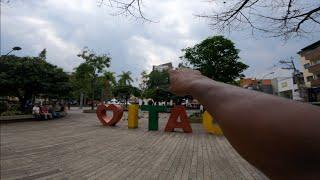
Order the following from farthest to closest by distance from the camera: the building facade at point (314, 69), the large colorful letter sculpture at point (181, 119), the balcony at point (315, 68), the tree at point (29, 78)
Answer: the balcony at point (315, 68) → the building facade at point (314, 69) → the tree at point (29, 78) → the large colorful letter sculpture at point (181, 119)

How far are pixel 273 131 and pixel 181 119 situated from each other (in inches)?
581

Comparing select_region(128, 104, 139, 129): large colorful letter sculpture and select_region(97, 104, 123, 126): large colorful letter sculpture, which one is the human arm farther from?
select_region(97, 104, 123, 126): large colorful letter sculpture

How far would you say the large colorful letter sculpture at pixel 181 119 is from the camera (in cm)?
1495

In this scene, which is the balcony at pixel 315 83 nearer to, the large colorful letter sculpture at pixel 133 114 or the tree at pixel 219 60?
the tree at pixel 219 60

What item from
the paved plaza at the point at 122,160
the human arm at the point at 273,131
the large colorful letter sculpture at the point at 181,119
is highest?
the human arm at the point at 273,131

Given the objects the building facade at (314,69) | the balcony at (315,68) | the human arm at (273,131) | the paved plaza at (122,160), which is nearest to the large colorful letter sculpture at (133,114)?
the paved plaza at (122,160)

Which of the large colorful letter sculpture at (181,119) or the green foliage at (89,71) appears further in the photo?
the green foliage at (89,71)

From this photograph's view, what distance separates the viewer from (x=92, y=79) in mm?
38250

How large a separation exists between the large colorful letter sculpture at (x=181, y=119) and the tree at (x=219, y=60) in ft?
50.5

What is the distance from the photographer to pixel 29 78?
81.9 ft

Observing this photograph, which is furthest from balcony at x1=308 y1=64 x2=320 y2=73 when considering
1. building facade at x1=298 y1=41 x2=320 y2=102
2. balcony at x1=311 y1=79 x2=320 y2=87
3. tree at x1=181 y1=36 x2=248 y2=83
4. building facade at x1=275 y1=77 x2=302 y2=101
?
tree at x1=181 y1=36 x2=248 y2=83

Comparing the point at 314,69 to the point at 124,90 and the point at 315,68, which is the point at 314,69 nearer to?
the point at 315,68

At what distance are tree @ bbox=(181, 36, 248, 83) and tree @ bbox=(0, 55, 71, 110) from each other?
12.4 metres

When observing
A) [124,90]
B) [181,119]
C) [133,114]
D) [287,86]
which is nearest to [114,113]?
[133,114]
